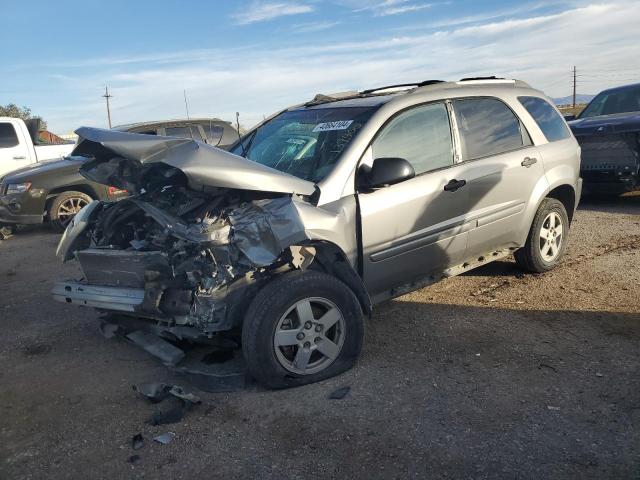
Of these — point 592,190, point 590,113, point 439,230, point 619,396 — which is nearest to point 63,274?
point 439,230

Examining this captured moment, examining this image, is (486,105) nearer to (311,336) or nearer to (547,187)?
(547,187)

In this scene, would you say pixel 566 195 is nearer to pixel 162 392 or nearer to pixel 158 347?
pixel 158 347

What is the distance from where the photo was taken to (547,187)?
16.2 feet

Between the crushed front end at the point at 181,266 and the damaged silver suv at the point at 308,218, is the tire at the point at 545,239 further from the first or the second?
the crushed front end at the point at 181,266

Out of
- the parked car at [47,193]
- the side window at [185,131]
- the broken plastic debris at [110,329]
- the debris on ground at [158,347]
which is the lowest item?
the debris on ground at [158,347]

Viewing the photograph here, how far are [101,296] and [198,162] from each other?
46.6 inches

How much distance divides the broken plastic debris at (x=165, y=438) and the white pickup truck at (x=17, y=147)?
369 inches

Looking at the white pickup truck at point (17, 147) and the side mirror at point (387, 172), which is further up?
the white pickup truck at point (17, 147)

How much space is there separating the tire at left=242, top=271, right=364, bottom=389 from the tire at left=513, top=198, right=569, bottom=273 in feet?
7.85

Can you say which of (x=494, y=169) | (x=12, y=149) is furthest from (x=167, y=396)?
(x=12, y=149)

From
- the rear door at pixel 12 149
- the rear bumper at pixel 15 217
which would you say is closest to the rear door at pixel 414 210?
the rear bumper at pixel 15 217

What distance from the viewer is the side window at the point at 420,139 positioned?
3939mm

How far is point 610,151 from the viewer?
8.05 metres

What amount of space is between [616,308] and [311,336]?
108 inches
